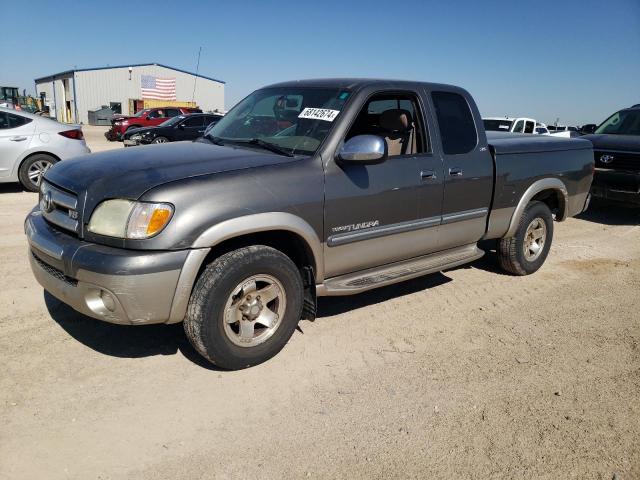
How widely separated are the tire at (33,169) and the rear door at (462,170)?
286 inches

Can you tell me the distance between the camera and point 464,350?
3928 millimetres

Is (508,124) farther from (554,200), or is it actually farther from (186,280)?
(186,280)

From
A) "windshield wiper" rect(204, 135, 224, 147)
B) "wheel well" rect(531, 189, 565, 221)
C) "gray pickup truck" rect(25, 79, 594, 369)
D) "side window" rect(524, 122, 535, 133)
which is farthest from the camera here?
"side window" rect(524, 122, 535, 133)

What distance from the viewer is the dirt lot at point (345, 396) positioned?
8.75 feet

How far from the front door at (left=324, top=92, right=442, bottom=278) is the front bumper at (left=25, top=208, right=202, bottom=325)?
1.11 m

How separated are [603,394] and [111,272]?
3128mm

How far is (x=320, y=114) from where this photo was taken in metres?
3.93

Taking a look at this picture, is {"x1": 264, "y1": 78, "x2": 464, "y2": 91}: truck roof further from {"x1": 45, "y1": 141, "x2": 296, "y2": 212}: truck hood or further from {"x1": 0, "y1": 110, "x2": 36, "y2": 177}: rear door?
{"x1": 0, "y1": 110, "x2": 36, "y2": 177}: rear door

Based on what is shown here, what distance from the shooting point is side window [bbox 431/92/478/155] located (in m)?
4.50

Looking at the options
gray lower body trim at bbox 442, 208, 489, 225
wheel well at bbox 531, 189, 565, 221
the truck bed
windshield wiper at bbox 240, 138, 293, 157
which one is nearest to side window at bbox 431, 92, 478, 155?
the truck bed

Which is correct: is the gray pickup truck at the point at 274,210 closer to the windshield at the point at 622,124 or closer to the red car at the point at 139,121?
the windshield at the point at 622,124

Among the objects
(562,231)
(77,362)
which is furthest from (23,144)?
(562,231)

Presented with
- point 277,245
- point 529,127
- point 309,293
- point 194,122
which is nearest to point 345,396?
point 309,293

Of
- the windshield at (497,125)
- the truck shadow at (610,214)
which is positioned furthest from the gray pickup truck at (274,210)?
the windshield at (497,125)
